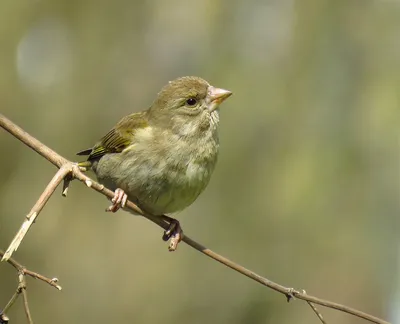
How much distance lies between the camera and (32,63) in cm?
1095

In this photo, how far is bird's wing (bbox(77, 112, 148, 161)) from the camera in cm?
496

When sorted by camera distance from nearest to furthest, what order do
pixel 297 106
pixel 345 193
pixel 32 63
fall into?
pixel 345 193, pixel 297 106, pixel 32 63

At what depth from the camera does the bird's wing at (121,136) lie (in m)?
4.96

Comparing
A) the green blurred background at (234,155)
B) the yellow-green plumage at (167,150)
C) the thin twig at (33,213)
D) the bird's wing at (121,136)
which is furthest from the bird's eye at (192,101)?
the green blurred background at (234,155)

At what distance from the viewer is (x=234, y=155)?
10133 mm

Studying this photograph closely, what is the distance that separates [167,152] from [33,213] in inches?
77.7

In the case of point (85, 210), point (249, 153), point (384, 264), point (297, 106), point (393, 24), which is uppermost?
point (393, 24)

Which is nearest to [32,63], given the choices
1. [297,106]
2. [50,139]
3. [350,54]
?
[50,139]

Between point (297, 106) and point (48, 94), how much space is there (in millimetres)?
3663

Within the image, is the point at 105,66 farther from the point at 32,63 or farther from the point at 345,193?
the point at 345,193

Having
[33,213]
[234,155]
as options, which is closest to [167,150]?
[33,213]

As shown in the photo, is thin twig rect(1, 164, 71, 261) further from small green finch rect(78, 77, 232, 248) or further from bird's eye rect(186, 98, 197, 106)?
bird's eye rect(186, 98, 197, 106)

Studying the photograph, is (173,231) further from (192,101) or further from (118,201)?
(192,101)

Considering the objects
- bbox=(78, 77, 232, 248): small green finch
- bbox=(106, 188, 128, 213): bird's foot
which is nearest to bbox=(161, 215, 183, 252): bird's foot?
bbox=(78, 77, 232, 248): small green finch
